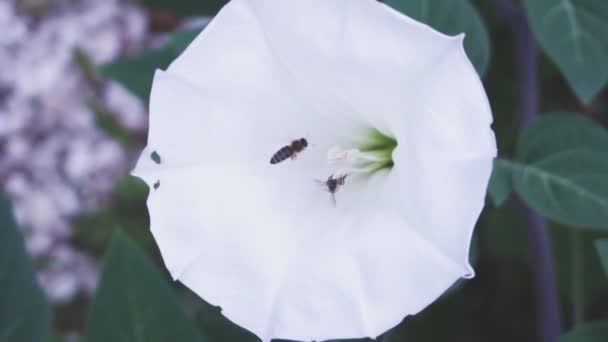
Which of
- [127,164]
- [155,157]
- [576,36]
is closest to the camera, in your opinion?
[155,157]

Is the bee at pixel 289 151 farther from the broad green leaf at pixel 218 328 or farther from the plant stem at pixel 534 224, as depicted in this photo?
the plant stem at pixel 534 224

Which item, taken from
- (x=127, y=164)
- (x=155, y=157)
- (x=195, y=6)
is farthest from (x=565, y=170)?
(x=127, y=164)

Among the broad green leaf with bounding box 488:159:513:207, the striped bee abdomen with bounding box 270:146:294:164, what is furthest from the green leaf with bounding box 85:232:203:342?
the broad green leaf with bounding box 488:159:513:207

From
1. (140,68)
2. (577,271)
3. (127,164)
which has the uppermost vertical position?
(140,68)

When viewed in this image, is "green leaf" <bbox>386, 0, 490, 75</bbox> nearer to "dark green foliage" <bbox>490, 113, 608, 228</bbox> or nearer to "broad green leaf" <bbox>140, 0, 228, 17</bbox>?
"dark green foliage" <bbox>490, 113, 608, 228</bbox>

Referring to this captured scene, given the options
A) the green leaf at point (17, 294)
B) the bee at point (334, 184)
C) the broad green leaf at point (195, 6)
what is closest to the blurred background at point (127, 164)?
the broad green leaf at point (195, 6)

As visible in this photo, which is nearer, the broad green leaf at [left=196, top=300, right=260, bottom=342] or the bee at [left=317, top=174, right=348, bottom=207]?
the bee at [left=317, top=174, right=348, bottom=207]

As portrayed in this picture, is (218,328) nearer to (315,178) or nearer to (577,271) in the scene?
(315,178)
